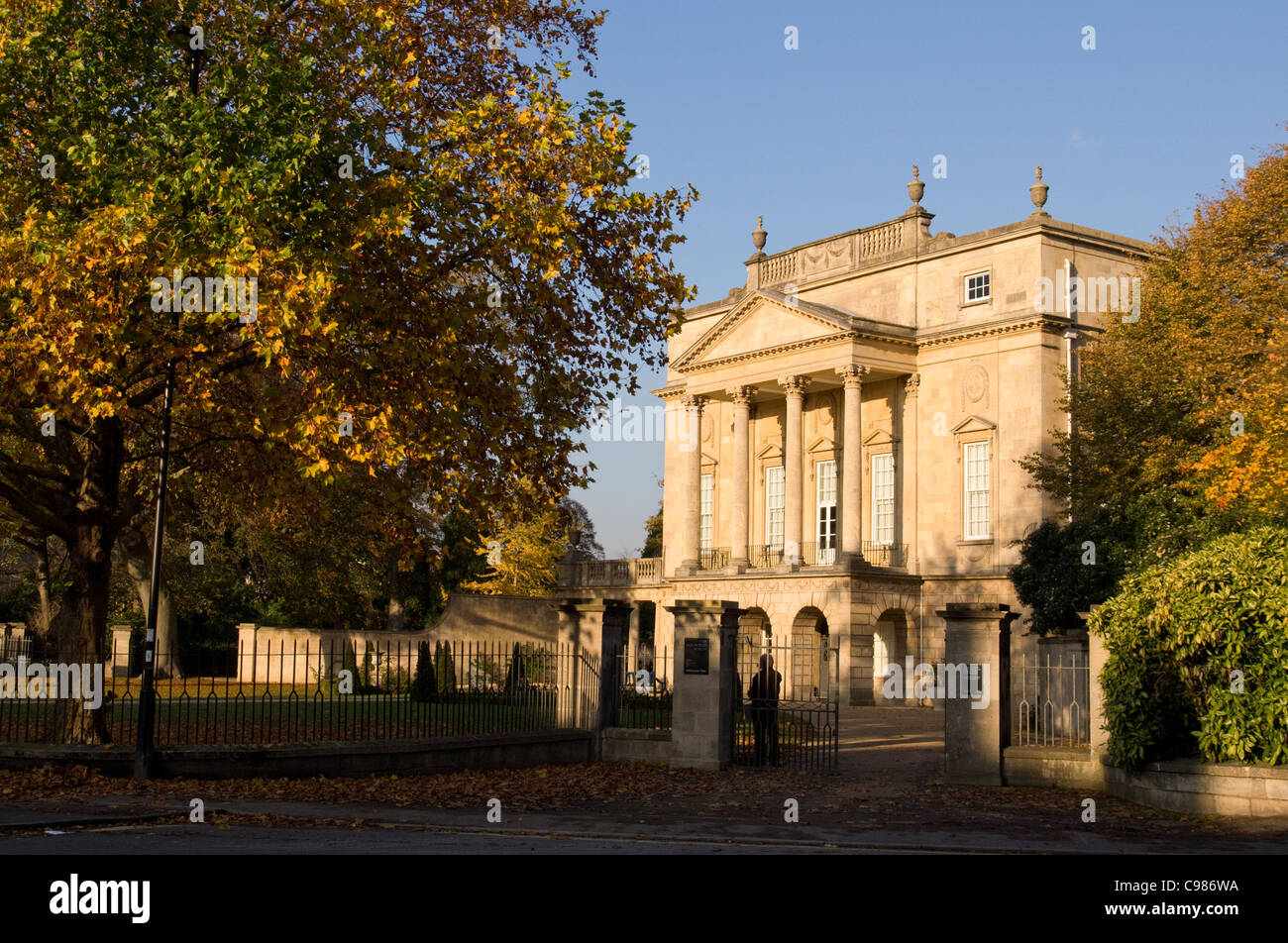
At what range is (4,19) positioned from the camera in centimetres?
1650

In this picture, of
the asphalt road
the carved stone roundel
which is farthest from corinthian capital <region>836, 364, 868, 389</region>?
the asphalt road

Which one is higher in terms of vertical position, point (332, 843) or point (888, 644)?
point (888, 644)

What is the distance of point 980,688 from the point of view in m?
18.8

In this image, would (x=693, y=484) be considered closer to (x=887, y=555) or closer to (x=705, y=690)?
(x=887, y=555)

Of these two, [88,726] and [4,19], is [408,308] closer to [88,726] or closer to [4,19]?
[4,19]

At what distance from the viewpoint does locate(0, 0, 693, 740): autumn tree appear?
15.3 meters

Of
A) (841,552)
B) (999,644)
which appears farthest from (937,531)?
(999,644)

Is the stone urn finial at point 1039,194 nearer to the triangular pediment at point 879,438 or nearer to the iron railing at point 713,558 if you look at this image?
A: the triangular pediment at point 879,438

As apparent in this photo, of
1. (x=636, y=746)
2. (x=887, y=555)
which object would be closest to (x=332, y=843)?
(x=636, y=746)

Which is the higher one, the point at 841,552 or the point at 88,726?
the point at 841,552

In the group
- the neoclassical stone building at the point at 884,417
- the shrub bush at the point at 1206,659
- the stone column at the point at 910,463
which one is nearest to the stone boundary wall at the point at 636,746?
Answer: the shrub bush at the point at 1206,659

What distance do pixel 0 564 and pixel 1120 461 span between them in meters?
→ 37.2

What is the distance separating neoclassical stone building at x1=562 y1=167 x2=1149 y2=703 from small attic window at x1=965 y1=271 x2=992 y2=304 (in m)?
0.07

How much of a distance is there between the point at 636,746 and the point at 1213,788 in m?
8.95
